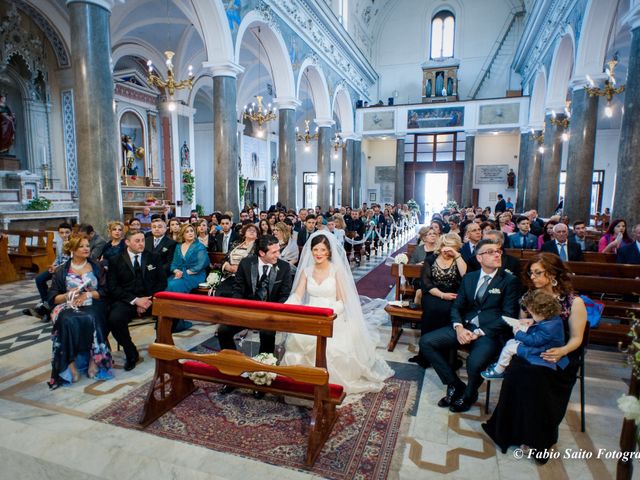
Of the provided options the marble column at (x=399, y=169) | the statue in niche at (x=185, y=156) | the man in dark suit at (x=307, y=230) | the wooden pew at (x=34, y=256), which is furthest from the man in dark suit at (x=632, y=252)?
the marble column at (x=399, y=169)

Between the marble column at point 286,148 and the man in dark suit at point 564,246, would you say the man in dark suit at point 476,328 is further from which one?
the marble column at point 286,148

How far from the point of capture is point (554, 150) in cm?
1237

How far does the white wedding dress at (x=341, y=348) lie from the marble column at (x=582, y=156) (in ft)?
26.2

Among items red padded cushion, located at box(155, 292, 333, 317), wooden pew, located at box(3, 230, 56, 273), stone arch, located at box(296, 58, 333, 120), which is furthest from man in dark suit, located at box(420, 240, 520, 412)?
stone arch, located at box(296, 58, 333, 120)

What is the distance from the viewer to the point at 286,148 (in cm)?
1294

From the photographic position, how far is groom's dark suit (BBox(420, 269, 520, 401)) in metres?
3.10

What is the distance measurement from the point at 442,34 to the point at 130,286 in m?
25.0

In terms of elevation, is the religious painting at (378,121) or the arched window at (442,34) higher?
the arched window at (442,34)

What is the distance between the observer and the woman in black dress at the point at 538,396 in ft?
8.35

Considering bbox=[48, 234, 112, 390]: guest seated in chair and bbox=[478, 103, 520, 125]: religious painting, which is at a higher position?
bbox=[478, 103, 520, 125]: religious painting

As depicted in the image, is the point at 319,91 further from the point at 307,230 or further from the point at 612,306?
the point at 612,306

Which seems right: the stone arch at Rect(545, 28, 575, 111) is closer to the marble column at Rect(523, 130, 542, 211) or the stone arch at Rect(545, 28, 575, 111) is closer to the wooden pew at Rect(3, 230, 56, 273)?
the marble column at Rect(523, 130, 542, 211)

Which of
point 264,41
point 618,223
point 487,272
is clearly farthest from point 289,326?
point 264,41

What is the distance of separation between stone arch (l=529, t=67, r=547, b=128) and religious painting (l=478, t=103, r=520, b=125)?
145cm
